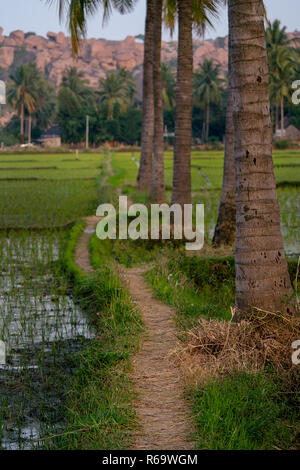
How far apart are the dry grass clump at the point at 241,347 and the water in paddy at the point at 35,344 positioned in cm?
105

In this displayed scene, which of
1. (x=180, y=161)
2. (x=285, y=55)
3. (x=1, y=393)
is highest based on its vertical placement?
(x=285, y=55)

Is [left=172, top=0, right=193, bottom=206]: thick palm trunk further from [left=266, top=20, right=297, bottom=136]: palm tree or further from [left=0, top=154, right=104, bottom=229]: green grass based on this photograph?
[left=266, top=20, right=297, bottom=136]: palm tree

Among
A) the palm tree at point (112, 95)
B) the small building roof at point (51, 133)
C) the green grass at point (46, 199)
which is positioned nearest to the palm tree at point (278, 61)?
the palm tree at point (112, 95)

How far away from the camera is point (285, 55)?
55.9 meters

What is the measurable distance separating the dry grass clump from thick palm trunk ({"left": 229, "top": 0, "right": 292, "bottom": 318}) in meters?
0.22

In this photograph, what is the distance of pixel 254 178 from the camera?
5.60m

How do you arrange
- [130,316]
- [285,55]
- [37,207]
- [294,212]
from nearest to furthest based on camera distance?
[130,316], [294,212], [37,207], [285,55]

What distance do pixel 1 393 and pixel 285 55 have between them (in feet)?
179

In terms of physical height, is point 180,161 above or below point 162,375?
above

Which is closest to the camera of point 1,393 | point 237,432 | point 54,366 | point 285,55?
point 237,432

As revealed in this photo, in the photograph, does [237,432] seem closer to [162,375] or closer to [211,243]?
[162,375]

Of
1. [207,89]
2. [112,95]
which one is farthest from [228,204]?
[112,95]

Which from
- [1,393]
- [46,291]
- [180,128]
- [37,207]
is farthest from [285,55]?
[1,393]

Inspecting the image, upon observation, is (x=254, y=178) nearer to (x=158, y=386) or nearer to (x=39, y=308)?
(x=158, y=386)
